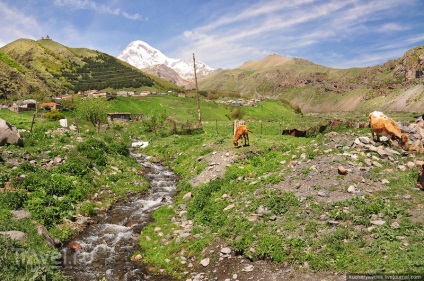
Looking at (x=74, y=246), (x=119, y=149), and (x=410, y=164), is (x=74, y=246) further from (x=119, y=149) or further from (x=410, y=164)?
(x=119, y=149)

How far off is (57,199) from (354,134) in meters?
20.1

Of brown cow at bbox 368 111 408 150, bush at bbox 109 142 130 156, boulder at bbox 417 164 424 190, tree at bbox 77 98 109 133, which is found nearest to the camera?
boulder at bbox 417 164 424 190

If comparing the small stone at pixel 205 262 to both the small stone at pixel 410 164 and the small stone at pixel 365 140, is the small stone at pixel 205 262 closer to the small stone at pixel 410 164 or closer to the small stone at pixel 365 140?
the small stone at pixel 410 164

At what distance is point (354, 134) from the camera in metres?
20.2

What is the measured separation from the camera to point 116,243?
14852 millimetres

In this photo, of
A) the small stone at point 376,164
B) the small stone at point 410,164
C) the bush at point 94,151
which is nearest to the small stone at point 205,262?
the small stone at point 376,164

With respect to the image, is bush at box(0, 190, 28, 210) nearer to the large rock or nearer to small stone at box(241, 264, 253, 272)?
the large rock

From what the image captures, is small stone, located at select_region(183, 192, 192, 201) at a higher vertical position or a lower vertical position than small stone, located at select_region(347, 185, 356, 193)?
lower

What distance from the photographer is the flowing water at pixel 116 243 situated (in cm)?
1223

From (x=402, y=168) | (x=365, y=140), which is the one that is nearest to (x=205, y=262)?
(x=402, y=168)

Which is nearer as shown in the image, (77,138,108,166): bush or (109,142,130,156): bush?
(77,138,108,166): bush

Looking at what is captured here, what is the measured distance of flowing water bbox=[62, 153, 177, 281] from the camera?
12227 mm

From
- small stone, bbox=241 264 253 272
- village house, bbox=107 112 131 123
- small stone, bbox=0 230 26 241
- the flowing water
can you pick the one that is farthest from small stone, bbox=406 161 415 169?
village house, bbox=107 112 131 123

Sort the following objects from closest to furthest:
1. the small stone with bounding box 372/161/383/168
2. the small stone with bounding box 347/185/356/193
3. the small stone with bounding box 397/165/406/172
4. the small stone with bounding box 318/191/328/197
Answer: the small stone with bounding box 347/185/356/193
the small stone with bounding box 318/191/328/197
the small stone with bounding box 397/165/406/172
the small stone with bounding box 372/161/383/168
